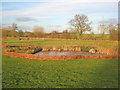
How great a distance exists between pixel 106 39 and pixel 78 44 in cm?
361

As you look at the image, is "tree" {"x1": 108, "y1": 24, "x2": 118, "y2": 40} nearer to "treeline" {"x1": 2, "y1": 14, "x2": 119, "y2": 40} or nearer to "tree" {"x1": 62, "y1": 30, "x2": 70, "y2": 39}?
"treeline" {"x1": 2, "y1": 14, "x2": 119, "y2": 40}

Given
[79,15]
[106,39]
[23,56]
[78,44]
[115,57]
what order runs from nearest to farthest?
[115,57] < [23,56] < [106,39] < [78,44] < [79,15]

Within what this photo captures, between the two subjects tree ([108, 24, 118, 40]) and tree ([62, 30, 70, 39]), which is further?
tree ([62, 30, 70, 39])

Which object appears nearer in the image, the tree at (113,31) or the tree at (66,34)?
the tree at (113,31)

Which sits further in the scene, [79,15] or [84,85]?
[79,15]

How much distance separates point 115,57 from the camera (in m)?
10.3

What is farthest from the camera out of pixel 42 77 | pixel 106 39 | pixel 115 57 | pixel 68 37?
pixel 68 37

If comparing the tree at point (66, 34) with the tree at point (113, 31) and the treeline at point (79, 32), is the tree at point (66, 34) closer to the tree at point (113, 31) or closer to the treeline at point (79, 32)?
the treeline at point (79, 32)

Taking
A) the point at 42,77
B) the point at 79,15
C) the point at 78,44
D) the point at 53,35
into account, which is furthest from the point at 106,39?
the point at 42,77

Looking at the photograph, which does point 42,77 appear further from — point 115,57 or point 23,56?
point 115,57

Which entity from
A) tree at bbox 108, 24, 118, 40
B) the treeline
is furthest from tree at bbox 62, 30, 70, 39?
tree at bbox 108, 24, 118, 40

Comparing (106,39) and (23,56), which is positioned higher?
(106,39)

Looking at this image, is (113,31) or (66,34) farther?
(66,34)

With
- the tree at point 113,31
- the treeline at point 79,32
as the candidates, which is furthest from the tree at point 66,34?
the tree at point 113,31
